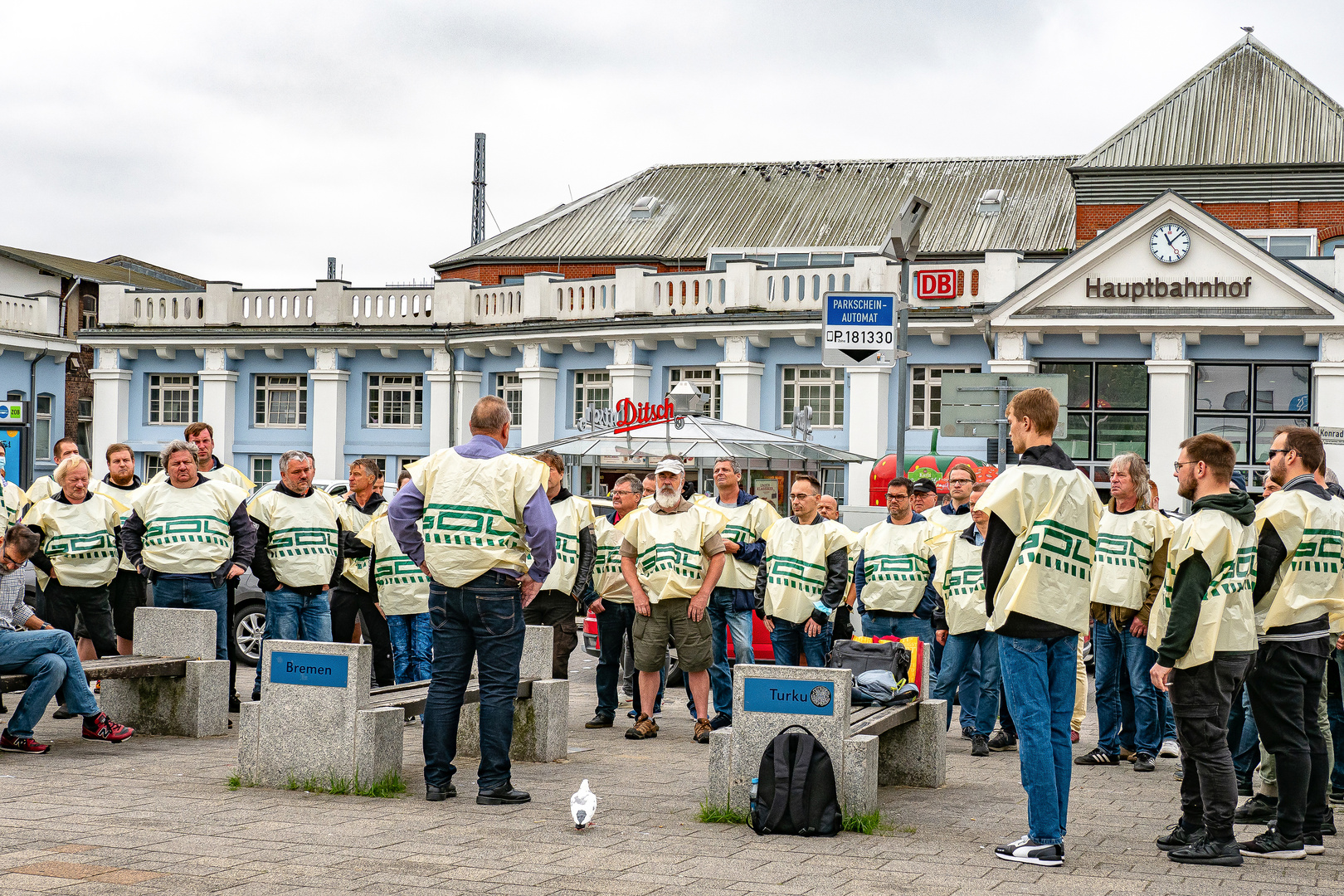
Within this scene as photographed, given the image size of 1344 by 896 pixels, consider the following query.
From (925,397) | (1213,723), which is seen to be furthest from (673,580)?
(925,397)

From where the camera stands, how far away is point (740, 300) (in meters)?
30.4

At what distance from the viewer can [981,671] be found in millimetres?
10617

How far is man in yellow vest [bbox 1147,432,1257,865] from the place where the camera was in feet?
22.0

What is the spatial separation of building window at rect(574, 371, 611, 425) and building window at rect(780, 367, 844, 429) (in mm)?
4120

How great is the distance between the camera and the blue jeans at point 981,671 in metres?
10.4

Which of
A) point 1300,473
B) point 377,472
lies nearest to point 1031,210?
point 377,472

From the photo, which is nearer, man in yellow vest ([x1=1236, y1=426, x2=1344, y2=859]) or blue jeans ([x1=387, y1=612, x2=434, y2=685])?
man in yellow vest ([x1=1236, y1=426, x2=1344, y2=859])

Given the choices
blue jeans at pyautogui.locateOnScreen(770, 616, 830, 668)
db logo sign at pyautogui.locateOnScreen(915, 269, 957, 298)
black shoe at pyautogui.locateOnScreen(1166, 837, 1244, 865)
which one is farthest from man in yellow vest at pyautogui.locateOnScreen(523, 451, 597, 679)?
db logo sign at pyautogui.locateOnScreen(915, 269, 957, 298)

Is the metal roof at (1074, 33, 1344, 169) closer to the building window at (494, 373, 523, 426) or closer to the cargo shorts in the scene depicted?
the building window at (494, 373, 523, 426)

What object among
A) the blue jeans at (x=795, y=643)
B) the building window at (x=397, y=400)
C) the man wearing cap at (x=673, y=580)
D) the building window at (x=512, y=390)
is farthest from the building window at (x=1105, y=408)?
the man wearing cap at (x=673, y=580)

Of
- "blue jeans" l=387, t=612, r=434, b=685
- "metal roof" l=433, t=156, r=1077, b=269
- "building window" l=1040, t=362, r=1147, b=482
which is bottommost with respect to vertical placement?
"blue jeans" l=387, t=612, r=434, b=685

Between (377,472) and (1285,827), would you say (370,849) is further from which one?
(377,472)

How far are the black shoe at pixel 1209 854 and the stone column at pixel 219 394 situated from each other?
31.4m

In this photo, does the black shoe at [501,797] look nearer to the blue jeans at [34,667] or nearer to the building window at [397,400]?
the blue jeans at [34,667]
